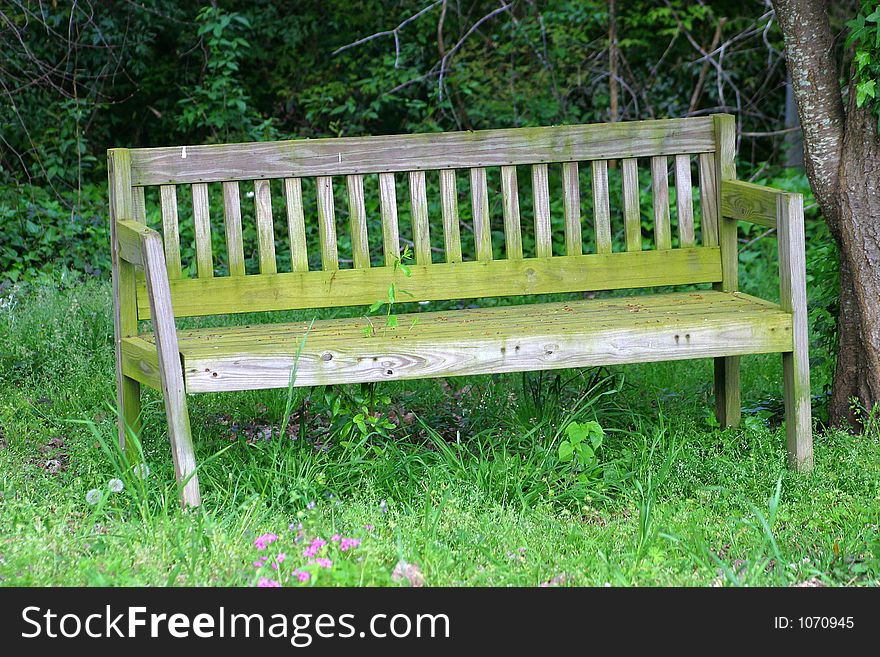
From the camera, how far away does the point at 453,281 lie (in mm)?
3500

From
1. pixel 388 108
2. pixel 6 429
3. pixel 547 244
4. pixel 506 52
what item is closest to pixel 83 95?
pixel 388 108

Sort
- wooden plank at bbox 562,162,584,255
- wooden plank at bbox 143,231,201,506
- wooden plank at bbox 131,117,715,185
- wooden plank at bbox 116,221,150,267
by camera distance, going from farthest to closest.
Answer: wooden plank at bbox 562,162,584,255, wooden plank at bbox 131,117,715,185, wooden plank at bbox 116,221,150,267, wooden plank at bbox 143,231,201,506

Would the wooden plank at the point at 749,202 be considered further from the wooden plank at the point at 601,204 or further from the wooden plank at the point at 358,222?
the wooden plank at the point at 358,222

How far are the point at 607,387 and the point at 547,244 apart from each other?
654 millimetres

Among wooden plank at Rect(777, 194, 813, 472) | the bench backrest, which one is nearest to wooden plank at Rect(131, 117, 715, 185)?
the bench backrest

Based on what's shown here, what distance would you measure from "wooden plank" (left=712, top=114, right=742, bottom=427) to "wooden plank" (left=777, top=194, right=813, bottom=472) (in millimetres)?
406

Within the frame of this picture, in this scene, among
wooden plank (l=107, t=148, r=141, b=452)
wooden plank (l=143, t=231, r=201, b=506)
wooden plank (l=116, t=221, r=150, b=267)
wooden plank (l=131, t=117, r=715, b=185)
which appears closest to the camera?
wooden plank (l=143, t=231, r=201, b=506)

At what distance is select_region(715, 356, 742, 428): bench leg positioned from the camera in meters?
3.72

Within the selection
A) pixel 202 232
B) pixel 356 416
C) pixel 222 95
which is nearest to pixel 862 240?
pixel 356 416

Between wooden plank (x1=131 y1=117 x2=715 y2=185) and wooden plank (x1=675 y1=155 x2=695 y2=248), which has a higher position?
wooden plank (x1=131 y1=117 x2=715 y2=185)

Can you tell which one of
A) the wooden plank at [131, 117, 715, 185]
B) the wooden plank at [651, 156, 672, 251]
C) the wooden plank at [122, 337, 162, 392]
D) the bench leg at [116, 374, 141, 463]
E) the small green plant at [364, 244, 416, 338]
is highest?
the wooden plank at [131, 117, 715, 185]

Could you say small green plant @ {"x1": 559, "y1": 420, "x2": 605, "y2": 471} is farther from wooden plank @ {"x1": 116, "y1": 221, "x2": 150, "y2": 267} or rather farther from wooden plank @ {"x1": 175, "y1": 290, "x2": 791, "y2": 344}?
wooden plank @ {"x1": 116, "y1": 221, "x2": 150, "y2": 267}

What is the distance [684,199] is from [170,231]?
1.72 meters

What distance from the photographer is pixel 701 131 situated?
3637mm
